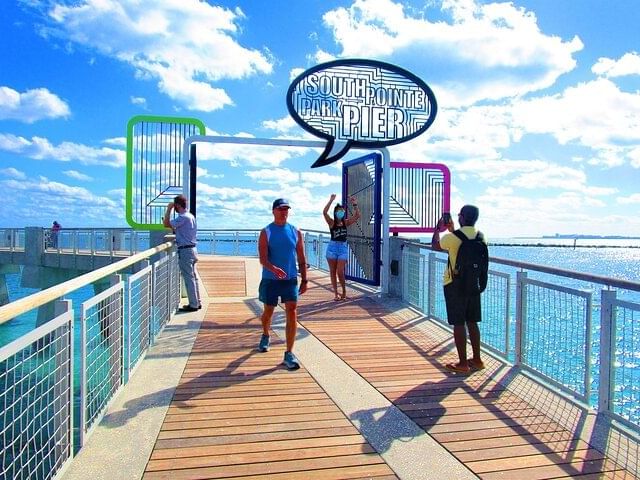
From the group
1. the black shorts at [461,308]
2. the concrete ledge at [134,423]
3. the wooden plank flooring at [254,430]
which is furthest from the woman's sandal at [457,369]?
the concrete ledge at [134,423]

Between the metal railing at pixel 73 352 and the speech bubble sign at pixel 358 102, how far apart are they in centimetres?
387

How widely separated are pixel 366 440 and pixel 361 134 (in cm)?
694

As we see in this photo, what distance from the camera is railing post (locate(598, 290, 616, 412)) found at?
383 centimetres

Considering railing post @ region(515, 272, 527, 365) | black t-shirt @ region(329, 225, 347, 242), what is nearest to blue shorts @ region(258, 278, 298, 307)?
railing post @ region(515, 272, 527, 365)

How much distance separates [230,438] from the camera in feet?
11.4

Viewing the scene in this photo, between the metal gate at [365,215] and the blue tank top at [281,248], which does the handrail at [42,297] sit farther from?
the metal gate at [365,215]

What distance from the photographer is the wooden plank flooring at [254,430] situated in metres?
3.03

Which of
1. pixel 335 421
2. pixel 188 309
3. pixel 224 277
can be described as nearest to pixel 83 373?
pixel 335 421

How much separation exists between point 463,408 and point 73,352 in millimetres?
2907

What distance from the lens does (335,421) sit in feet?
12.3

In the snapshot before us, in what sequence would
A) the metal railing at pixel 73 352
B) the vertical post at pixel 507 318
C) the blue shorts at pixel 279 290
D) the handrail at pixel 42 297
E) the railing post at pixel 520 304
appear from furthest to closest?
the vertical post at pixel 507 318
the blue shorts at pixel 279 290
the railing post at pixel 520 304
the metal railing at pixel 73 352
the handrail at pixel 42 297

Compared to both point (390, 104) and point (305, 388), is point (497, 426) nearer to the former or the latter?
point (305, 388)

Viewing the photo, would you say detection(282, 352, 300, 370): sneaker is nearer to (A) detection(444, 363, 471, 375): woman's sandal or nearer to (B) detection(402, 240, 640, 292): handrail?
(A) detection(444, 363, 471, 375): woman's sandal

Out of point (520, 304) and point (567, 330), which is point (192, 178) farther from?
point (567, 330)
